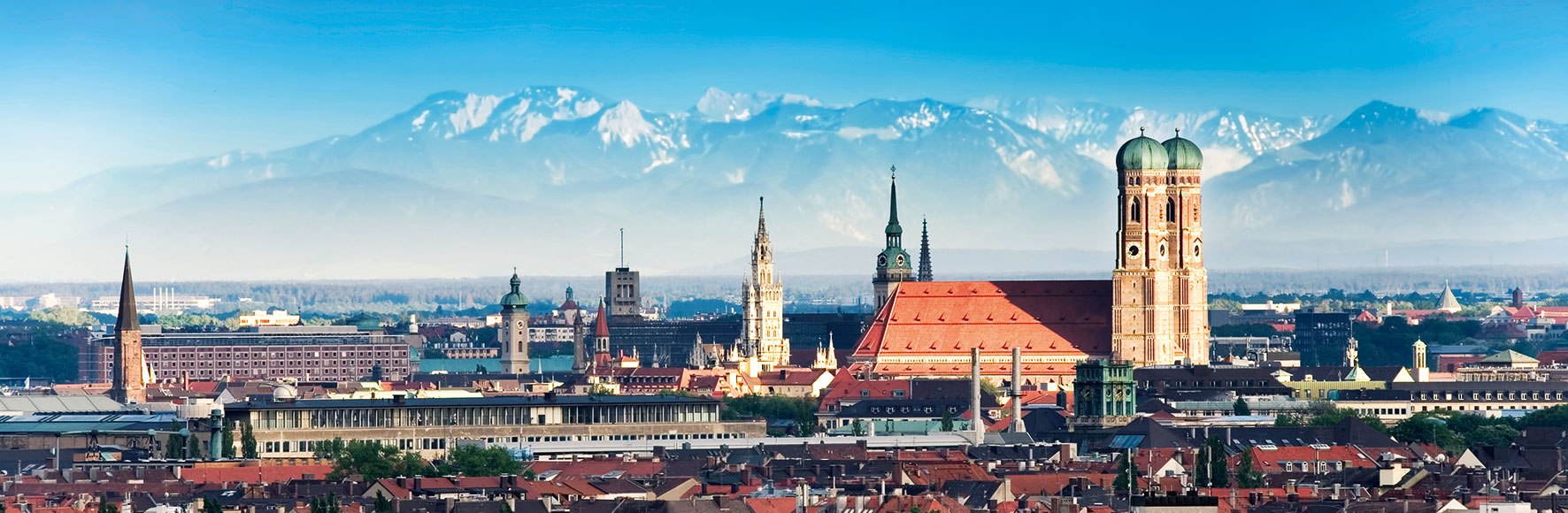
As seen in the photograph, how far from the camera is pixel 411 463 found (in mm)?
97750

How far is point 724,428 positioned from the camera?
121m

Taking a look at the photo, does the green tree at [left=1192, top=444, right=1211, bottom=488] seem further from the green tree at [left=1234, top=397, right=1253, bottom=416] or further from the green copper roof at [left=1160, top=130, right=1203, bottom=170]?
the green copper roof at [left=1160, top=130, right=1203, bottom=170]

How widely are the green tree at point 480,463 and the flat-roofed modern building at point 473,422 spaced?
41.2 feet

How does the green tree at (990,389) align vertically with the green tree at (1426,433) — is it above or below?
above

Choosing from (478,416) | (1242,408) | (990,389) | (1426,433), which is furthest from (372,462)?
(990,389)

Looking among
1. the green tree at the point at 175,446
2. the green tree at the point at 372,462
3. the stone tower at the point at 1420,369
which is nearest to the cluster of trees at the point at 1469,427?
the green tree at the point at 372,462

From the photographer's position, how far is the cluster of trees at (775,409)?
14186cm

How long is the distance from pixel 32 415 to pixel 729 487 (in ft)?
166

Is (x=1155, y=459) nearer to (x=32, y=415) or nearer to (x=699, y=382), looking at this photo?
(x=32, y=415)

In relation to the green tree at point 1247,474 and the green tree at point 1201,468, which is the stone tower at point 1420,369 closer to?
the green tree at point 1247,474

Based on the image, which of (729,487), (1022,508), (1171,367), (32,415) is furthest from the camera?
(1171,367)

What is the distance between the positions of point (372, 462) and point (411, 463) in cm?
121

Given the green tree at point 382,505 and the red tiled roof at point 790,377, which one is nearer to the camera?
the green tree at point 382,505

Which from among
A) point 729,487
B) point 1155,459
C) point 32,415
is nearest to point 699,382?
point 32,415
